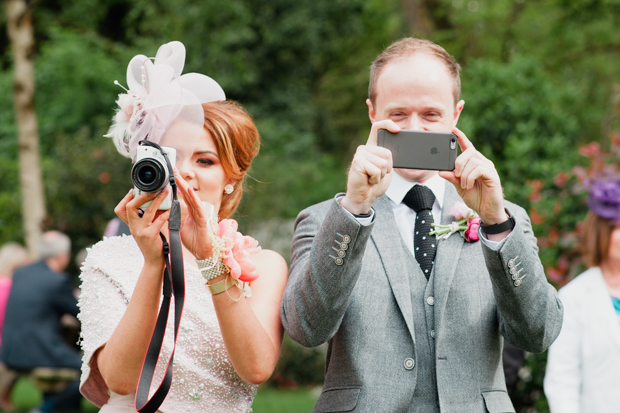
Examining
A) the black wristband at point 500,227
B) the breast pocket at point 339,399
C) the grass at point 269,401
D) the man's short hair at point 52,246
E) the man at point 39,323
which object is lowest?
the grass at point 269,401

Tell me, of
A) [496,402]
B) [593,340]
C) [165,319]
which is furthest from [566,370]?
[165,319]

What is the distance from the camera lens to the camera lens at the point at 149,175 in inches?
75.8

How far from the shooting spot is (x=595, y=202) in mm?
3637

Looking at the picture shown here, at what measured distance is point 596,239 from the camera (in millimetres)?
3602

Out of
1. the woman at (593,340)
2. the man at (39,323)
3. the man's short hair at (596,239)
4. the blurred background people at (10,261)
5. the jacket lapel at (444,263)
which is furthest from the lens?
the blurred background people at (10,261)

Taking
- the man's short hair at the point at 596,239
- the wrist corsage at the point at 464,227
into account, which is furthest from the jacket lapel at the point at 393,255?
the man's short hair at the point at 596,239

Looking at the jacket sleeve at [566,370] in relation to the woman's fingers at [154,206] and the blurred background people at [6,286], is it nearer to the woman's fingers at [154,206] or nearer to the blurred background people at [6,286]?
the woman's fingers at [154,206]

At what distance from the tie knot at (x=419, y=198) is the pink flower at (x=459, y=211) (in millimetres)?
78

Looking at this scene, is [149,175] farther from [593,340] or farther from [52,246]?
[52,246]

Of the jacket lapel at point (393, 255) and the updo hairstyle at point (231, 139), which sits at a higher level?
the updo hairstyle at point (231, 139)

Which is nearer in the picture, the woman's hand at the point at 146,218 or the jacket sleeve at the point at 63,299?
the woman's hand at the point at 146,218

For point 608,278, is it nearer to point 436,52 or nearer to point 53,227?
point 436,52

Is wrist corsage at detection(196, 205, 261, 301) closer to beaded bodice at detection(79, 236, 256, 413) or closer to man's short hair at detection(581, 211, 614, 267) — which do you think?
beaded bodice at detection(79, 236, 256, 413)

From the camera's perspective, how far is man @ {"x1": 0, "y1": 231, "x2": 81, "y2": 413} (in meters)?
7.02
